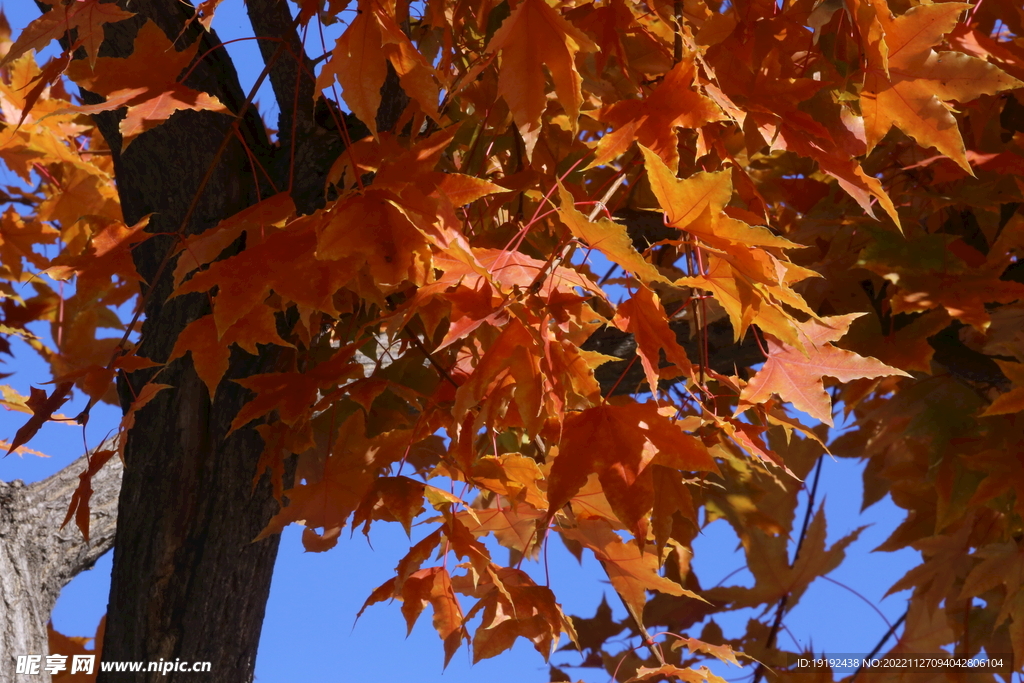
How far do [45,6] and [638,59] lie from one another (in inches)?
30.3

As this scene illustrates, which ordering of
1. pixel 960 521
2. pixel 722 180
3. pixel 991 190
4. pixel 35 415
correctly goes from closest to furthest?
pixel 722 180 → pixel 35 415 → pixel 991 190 → pixel 960 521

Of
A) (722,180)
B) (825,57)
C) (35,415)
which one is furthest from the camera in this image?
(825,57)

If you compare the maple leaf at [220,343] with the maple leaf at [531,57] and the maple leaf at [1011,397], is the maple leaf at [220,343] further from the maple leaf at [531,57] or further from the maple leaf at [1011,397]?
the maple leaf at [1011,397]

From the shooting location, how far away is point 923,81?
740 mm

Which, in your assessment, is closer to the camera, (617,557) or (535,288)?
(535,288)

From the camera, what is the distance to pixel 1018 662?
40.4 inches

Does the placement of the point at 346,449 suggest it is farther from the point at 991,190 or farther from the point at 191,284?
the point at 991,190

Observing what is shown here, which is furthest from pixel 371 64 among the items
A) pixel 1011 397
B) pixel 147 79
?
pixel 1011 397

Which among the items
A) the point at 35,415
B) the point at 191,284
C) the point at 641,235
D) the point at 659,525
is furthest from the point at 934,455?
the point at 35,415

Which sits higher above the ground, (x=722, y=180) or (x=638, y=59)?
(x=638, y=59)

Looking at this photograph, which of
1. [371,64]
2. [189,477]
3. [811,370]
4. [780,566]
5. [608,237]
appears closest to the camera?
[608,237]

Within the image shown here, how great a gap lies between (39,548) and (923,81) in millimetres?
1361

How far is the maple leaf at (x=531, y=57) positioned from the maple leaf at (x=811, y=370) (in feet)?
0.94

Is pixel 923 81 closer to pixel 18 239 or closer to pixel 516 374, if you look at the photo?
pixel 516 374
